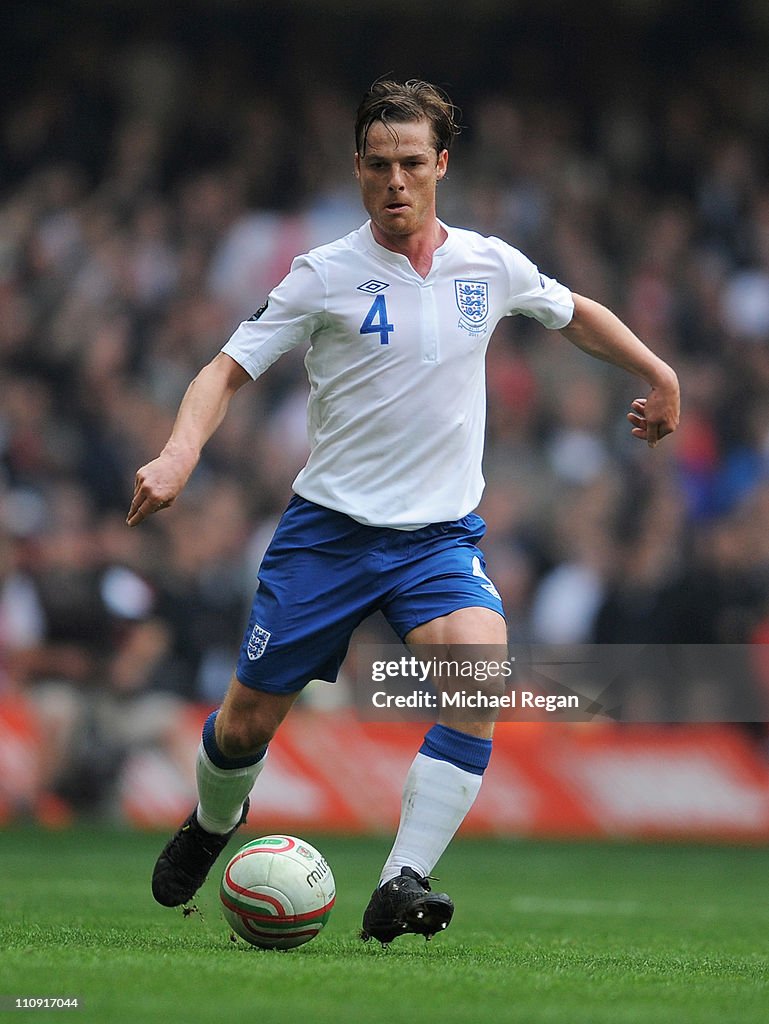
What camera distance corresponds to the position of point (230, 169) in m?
16.4

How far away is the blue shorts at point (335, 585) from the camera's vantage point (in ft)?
18.5

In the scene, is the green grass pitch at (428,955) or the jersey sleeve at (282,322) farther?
the jersey sleeve at (282,322)

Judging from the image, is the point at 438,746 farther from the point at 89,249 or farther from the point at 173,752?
the point at 89,249

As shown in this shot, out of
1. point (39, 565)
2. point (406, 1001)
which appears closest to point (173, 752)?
point (39, 565)

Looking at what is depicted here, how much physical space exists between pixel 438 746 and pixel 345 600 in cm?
57

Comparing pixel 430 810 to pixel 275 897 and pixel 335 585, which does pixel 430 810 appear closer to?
pixel 275 897

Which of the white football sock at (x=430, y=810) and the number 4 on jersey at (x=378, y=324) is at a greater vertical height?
the number 4 on jersey at (x=378, y=324)

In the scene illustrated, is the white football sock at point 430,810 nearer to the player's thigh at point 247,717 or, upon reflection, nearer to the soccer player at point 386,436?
the soccer player at point 386,436

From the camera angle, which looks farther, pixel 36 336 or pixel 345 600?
pixel 36 336

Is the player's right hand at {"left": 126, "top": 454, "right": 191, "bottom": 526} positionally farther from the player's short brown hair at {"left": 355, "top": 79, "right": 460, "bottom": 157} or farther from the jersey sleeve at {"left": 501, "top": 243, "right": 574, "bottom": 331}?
the jersey sleeve at {"left": 501, "top": 243, "right": 574, "bottom": 331}

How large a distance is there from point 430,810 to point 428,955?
1.47 feet

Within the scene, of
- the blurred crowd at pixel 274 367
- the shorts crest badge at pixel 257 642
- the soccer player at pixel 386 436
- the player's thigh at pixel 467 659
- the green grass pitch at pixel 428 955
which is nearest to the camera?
the green grass pitch at pixel 428 955

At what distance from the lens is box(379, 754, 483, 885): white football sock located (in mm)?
5414

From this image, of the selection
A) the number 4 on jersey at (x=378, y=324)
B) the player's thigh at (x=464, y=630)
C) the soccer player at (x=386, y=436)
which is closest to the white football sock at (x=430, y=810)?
the soccer player at (x=386, y=436)
